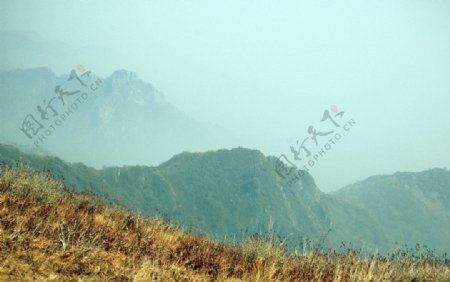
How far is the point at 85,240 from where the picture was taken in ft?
17.3

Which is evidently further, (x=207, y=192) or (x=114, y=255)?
(x=207, y=192)

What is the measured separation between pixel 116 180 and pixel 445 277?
159 metres

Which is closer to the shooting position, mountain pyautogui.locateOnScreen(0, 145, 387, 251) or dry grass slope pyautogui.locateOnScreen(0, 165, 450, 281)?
dry grass slope pyautogui.locateOnScreen(0, 165, 450, 281)

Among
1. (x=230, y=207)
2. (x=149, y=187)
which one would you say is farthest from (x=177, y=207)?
(x=230, y=207)

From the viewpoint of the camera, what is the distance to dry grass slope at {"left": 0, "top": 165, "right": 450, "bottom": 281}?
4.38 metres

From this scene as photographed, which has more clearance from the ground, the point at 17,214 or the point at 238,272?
the point at 17,214

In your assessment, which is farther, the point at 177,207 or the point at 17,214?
the point at 177,207

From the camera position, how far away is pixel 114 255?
17.0 feet

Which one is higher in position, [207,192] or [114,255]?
[207,192]

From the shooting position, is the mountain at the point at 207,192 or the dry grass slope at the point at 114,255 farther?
the mountain at the point at 207,192

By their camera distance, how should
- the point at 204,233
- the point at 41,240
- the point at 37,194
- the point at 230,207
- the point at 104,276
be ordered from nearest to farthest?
the point at 104,276 < the point at 41,240 < the point at 37,194 < the point at 204,233 < the point at 230,207

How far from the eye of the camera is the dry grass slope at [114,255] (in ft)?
14.4

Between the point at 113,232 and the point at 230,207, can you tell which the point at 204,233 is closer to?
the point at 113,232

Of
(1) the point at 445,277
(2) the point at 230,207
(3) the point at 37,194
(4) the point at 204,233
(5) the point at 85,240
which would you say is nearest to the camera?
(5) the point at 85,240
